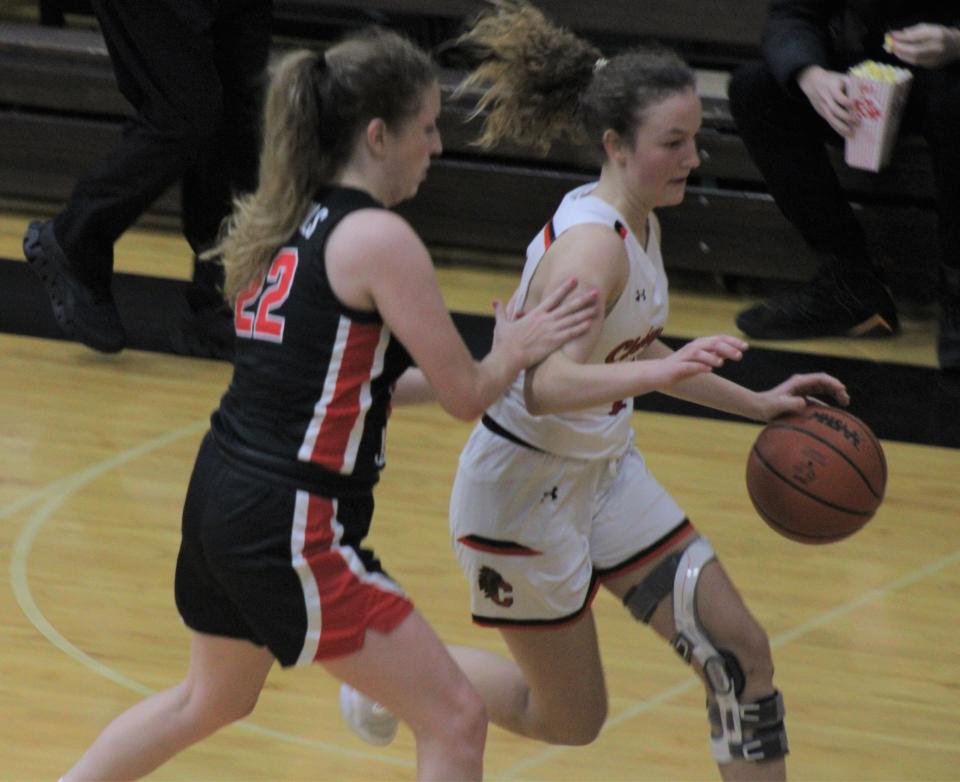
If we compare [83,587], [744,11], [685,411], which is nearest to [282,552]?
[83,587]

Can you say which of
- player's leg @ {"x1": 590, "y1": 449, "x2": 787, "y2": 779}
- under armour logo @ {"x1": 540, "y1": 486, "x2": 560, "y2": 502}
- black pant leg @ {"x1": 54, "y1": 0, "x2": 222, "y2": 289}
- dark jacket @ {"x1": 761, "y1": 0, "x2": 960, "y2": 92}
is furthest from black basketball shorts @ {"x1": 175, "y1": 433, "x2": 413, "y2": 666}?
dark jacket @ {"x1": 761, "y1": 0, "x2": 960, "y2": 92}

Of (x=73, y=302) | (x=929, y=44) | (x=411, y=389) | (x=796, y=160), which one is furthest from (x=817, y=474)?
(x=73, y=302)

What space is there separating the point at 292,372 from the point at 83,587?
5.60ft

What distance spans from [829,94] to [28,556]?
10.3 feet

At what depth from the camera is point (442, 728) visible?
2582 mm

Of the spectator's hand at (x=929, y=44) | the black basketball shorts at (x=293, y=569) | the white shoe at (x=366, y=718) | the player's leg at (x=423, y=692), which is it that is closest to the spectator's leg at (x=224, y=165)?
the spectator's hand at (x=929, y=44)

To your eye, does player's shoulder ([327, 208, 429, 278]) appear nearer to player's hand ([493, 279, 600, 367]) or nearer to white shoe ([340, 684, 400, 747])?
player's hand ([493, 279, 600, 367])

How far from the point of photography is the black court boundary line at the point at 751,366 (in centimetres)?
542

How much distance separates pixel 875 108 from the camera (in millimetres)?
5754

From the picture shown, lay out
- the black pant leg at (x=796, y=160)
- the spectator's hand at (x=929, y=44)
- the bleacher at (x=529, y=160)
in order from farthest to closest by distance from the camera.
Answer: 1. the bleacher at (x=529, y=160)
2. the black pant leg at (x=796, y=160)
3. the spectator's hand at (x=929, y=44)

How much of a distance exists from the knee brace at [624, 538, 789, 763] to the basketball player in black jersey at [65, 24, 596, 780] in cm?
50

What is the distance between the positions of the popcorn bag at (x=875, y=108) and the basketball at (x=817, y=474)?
109 inches

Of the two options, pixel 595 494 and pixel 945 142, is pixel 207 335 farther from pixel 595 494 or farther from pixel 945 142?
pixel 595 494

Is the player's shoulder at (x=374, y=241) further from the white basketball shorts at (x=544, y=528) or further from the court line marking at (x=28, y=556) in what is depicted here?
the court line marking at (x=28, y=556)
